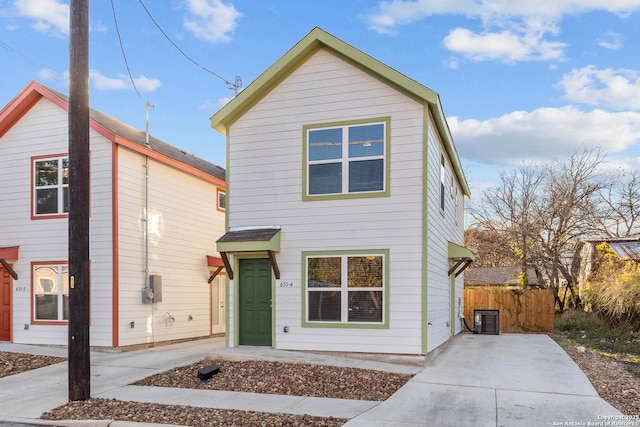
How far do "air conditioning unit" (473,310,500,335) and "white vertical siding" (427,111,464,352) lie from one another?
9.37 ft

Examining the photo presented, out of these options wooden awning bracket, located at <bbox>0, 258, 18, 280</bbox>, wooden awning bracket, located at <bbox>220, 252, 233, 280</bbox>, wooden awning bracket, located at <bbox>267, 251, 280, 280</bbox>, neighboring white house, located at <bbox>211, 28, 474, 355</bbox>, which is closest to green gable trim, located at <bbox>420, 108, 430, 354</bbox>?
neighboring white house, located at <bbox>211, 28, 474, 355</bbox>

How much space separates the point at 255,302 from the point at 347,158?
3.71 meters

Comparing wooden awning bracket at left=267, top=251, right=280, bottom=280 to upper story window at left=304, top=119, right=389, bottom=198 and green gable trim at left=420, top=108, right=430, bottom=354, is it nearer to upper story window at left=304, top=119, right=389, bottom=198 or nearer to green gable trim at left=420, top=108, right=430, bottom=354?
upper story window at left=304, top=119, right=389, bottom=198

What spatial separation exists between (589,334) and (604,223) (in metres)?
11.6

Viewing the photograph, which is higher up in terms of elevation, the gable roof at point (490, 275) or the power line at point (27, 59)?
the power line at point (27, 59)

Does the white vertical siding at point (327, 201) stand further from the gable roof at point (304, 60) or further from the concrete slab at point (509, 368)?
the concrete slab at point (509, 368)

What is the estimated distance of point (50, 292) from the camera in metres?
13.3

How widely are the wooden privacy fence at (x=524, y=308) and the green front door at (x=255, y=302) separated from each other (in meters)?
9.94

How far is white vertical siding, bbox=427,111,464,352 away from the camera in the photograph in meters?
11.2

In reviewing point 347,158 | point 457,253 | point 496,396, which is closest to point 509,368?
point 496,396

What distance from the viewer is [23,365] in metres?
10.9

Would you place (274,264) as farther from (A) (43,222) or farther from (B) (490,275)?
(B) (490,275)

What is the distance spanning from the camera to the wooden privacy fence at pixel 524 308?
747 inches

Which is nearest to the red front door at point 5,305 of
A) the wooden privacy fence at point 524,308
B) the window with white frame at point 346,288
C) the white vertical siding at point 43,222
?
the white vertical siding at point 43,222
